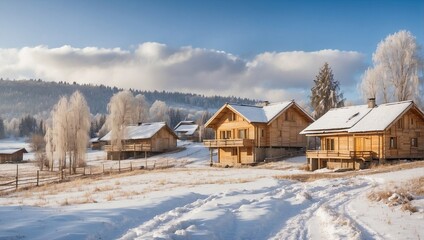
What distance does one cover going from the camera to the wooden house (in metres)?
54.7

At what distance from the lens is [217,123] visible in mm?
61062

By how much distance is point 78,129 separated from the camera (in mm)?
56188

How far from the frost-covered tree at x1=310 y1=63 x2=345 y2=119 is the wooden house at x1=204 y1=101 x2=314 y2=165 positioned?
15.2 m

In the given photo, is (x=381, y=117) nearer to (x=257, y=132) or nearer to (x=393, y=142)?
(x=393, y=142)

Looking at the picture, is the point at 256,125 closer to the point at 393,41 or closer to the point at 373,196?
the point at 393,41

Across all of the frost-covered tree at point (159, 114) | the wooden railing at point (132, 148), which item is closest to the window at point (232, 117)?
the wooden railing at point (132, 148)

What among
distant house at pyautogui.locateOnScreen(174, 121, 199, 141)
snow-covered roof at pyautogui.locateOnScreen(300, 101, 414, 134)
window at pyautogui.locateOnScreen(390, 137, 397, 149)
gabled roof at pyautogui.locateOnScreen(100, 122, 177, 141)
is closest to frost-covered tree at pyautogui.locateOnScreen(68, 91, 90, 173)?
gabled roof at pyautogui.locateOnScreen(100, 122, 177, 141)

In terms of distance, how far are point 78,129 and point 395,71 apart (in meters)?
44.0

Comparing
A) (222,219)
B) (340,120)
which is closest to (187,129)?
(340,120)

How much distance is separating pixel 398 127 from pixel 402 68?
18812 mm

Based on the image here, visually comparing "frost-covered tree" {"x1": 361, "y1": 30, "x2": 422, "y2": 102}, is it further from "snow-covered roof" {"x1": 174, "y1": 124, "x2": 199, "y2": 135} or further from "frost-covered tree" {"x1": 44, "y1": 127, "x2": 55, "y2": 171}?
"snow-covered roof" {"x1": 174, "y1": 124, "x2": 199, "y2": 135}

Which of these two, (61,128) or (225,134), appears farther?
(225,134)

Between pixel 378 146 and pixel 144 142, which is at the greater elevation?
pixel 144 142

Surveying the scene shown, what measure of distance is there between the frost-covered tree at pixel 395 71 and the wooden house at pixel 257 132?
36.5 feet
